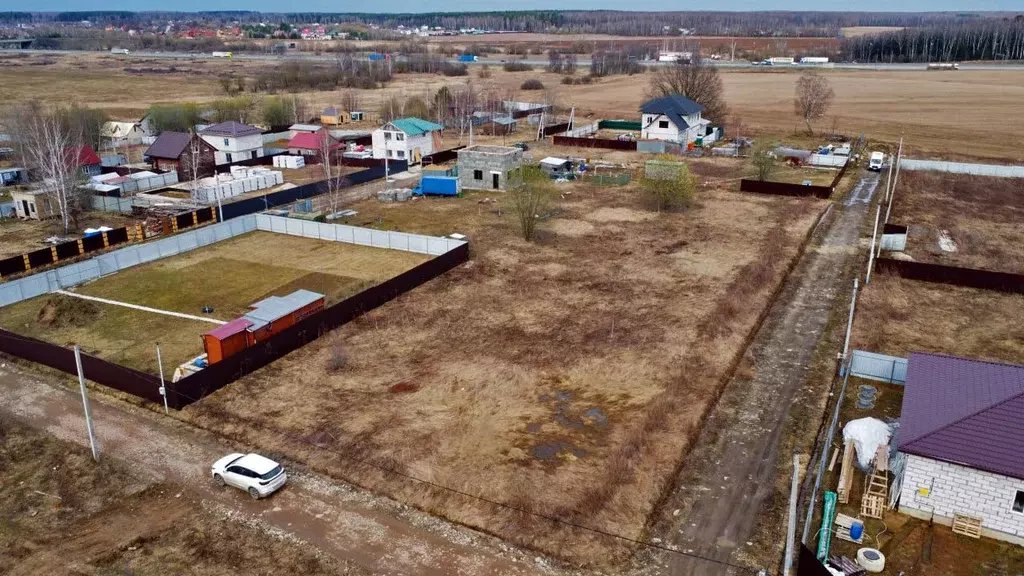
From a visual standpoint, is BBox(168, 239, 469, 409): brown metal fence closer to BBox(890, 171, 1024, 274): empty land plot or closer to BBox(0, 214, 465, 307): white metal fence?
BBox(0, 214, 465, 307): white metal fence

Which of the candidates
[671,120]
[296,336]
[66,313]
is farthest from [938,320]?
[671,120]

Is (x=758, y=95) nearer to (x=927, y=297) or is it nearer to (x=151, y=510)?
(x=927, y=297)

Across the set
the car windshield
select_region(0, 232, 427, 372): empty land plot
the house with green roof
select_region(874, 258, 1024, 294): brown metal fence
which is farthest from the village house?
select_region(874, 258, 1024, 294): brown metal fence

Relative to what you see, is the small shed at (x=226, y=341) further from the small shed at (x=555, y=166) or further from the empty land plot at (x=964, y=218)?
the small shed at (x=555, y=166)

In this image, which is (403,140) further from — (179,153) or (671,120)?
(671,120)

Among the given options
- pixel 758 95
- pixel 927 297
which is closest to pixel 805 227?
pixel 927 297

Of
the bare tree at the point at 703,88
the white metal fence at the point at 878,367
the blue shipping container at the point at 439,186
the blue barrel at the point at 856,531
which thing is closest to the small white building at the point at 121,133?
the blue shipping container at the point at 439,186
